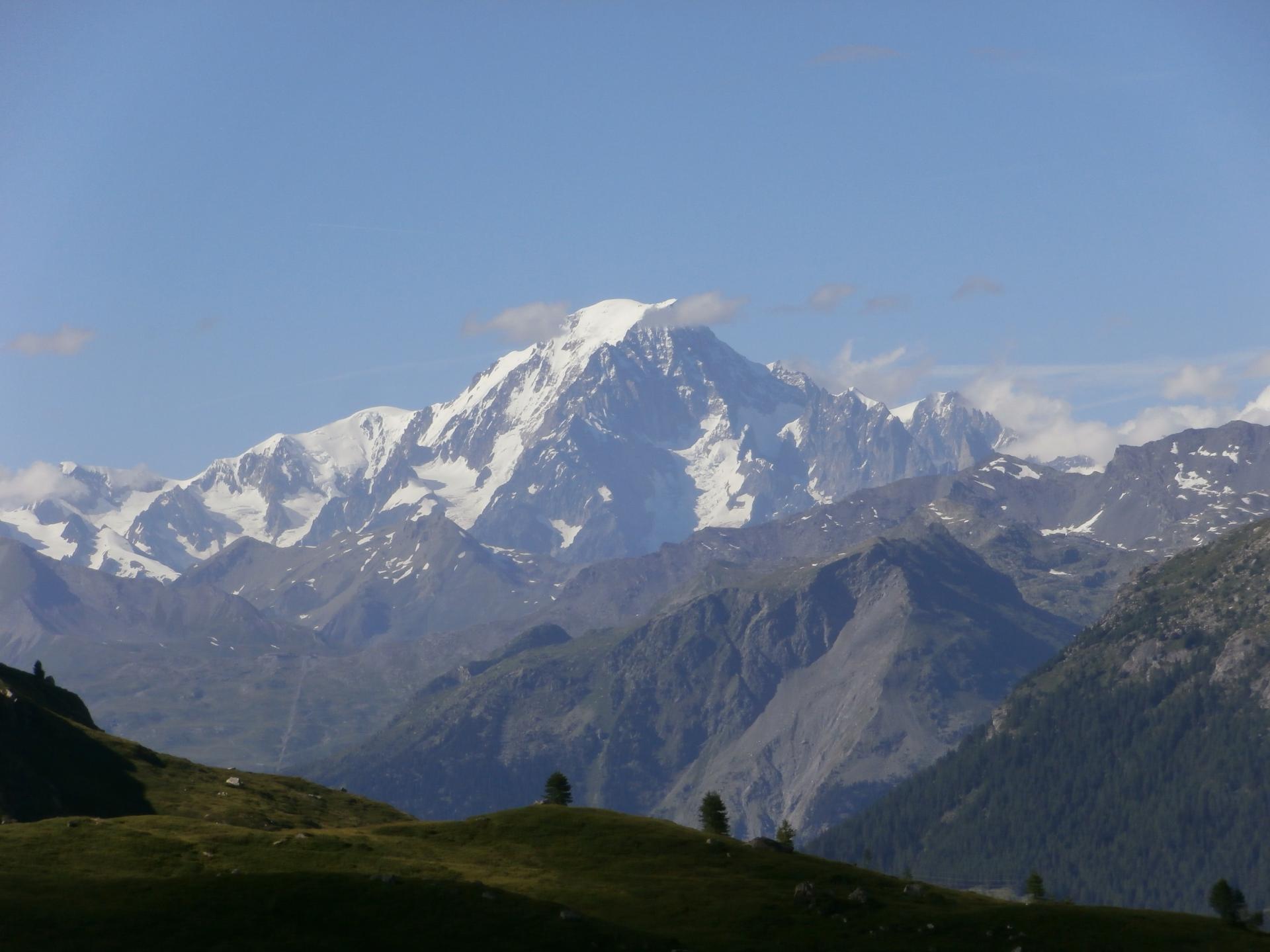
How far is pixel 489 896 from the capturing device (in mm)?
118688

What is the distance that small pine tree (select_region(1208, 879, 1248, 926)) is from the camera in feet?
436

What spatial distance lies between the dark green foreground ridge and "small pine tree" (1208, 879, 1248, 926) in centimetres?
234

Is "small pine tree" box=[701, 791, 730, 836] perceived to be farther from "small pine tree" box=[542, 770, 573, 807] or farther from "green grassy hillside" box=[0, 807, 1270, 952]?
"green grassy hillside" box=[0, 807, 1270, 952]

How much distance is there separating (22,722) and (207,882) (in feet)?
253

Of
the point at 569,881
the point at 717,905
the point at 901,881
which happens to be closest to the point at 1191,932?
the point at 901,881

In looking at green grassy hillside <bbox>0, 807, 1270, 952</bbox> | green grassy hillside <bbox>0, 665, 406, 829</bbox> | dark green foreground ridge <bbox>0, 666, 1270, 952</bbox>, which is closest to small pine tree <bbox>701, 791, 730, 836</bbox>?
dark green foreground ridge <bbox>0, 666, 1270, 952</bbox>

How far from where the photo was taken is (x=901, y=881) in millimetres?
140250

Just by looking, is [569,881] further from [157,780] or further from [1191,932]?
[157,780]

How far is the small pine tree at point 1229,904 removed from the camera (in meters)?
133

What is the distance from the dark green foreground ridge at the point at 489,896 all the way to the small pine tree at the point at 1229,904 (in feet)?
7.69

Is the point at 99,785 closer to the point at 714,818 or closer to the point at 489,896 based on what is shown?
the point at 714,818

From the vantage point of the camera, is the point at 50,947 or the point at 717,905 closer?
the point at 50,947

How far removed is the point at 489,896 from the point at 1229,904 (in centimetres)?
6857

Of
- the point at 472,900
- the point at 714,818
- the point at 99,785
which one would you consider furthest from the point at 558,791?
the point at 472,900
